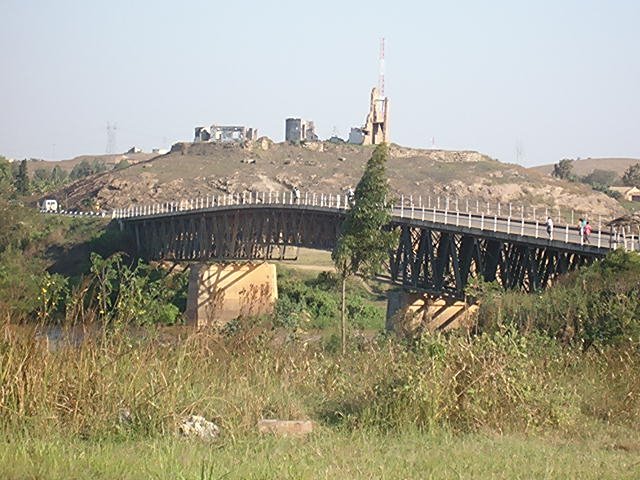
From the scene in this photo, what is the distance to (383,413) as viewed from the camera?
40.8 ft

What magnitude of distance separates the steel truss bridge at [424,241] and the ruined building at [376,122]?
72.4 metres

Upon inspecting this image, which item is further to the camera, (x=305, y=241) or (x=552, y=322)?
(x=305, y=241)

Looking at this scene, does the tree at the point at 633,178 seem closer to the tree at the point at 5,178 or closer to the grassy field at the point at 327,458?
the tree at the point at 5,178

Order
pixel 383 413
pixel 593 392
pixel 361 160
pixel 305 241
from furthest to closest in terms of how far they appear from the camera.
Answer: pixel 361 160 → pixel 305 241 → pixel 593 392 → pixel 383 413

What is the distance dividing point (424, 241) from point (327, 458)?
41.1 m

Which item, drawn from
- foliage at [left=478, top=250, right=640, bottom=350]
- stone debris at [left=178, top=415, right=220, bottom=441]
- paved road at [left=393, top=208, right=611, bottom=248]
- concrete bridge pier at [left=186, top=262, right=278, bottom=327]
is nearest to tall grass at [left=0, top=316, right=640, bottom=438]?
stone debris at [left=178, top=415, right=220, bottom=441]

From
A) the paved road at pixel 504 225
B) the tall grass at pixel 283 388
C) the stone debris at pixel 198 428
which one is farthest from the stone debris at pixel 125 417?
the paved road at pixel 504 225

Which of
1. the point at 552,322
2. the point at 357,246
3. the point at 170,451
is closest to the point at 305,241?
the point at 357,246

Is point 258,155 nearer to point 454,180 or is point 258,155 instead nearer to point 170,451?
point 454,180

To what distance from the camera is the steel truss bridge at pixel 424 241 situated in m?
42.5

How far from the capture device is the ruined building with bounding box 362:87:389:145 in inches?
5906

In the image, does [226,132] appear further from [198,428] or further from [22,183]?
[198,428]

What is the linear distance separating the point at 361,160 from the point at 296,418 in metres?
136

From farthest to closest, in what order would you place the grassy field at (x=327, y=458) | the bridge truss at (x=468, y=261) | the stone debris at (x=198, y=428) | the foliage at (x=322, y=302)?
the foliage at (x=322, y=302) < the bridge truss at (x=468, y=261) < the stone debris at (x=198, y=428) < the grassy field at (x=327, y=458)
